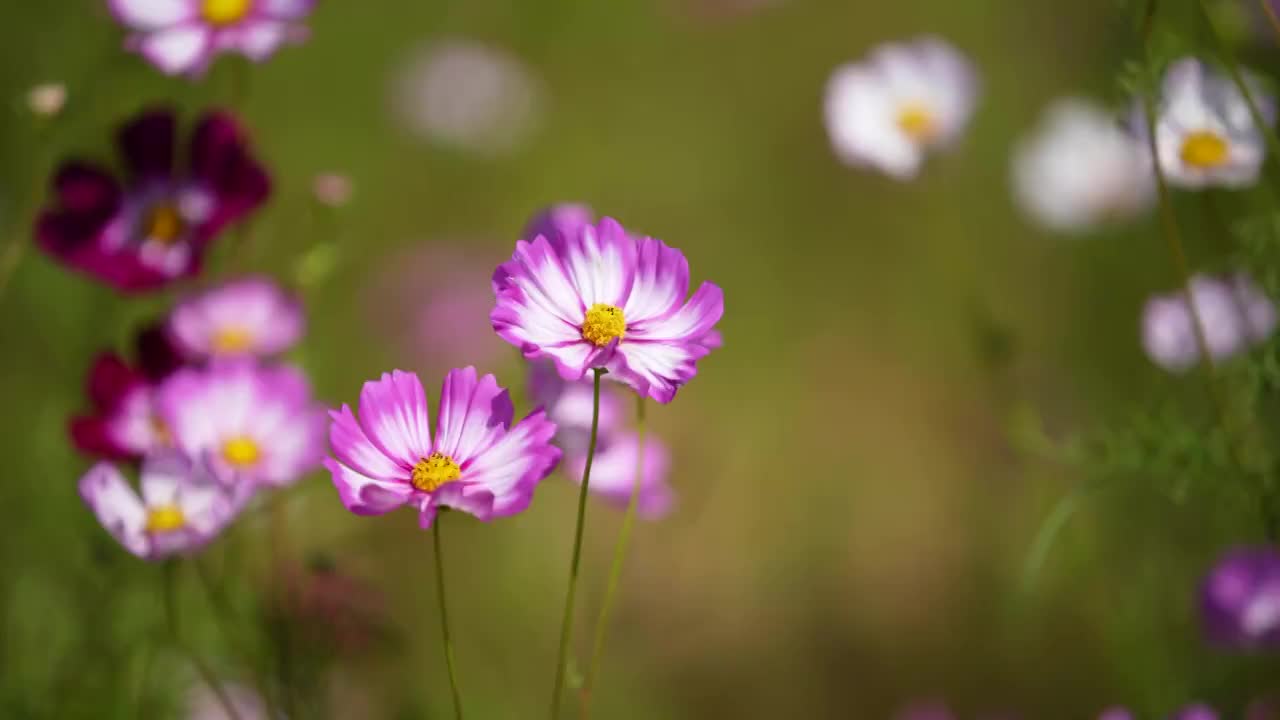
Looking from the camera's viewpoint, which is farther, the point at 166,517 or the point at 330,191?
the point at 330,191

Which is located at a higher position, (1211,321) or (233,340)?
(233,340)

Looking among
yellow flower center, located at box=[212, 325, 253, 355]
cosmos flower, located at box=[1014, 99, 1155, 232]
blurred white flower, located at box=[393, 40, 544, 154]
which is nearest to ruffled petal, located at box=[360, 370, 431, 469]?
yellow flower center, located at box=[212, 325, 253, 355]

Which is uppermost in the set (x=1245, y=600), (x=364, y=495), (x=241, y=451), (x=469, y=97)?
(x=469, y=97)

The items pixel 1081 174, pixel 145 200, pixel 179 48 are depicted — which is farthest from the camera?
pixel 1081 174

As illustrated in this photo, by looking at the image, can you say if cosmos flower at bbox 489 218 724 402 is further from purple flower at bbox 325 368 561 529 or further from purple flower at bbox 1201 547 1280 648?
purple flower at bbox 1201 547 1280 648

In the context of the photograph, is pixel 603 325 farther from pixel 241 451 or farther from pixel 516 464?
pixel 241 451

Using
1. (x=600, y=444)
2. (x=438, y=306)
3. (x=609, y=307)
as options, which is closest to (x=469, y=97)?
(x=438, y=306)

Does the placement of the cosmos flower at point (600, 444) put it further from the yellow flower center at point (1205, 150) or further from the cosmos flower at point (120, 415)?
the yellow flower center at point (1205, 150)

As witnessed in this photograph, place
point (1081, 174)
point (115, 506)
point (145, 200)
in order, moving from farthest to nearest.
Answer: point (1081, 174)
point (145, 200)
point (115, 506)
